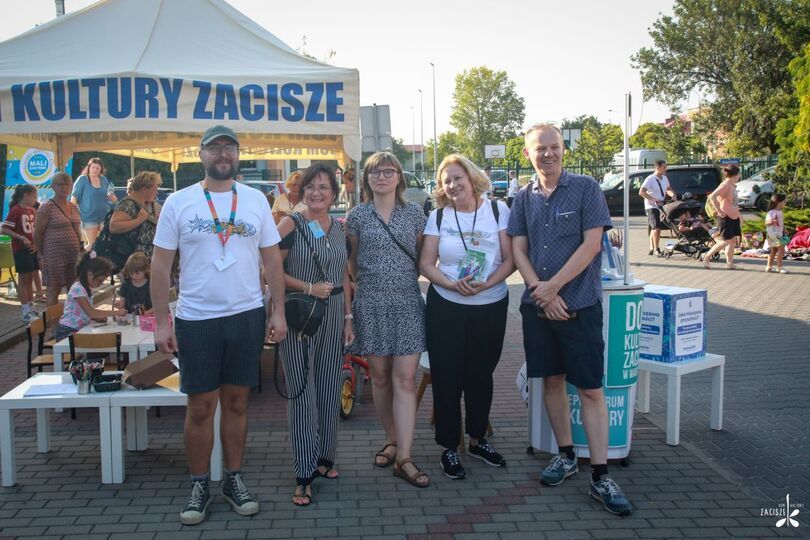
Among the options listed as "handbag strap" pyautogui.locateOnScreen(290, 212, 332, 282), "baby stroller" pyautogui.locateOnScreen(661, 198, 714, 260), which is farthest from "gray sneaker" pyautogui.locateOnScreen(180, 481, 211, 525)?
"baby stroller" pyautogui.locateOnScreen(661, 198, 714, 260)

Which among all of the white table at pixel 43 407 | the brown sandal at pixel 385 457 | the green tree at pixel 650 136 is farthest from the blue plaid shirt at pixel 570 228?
the green tree at pixel 650 136

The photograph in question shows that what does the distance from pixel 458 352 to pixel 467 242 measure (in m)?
0.65

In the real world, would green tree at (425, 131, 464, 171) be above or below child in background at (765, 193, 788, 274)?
above

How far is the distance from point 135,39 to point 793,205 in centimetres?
1547

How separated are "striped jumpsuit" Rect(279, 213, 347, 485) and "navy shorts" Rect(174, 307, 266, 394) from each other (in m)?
0.38

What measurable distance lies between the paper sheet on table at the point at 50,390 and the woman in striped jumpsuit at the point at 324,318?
1432 millimetres

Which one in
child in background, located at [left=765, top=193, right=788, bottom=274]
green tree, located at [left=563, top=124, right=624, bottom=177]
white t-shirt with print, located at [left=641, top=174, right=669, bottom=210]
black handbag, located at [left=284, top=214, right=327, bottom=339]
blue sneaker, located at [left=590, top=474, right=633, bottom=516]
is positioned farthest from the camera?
green tree, located at [left=563, top=124, right=624, bottom=177]

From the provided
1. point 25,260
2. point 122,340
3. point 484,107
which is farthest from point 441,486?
point 484,107

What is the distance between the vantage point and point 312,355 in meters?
4.38

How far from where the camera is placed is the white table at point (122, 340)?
563cm

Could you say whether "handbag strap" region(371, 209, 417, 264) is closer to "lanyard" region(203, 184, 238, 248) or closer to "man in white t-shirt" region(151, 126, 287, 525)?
"man in white t-shirt" region(151, 126, 287, 525)

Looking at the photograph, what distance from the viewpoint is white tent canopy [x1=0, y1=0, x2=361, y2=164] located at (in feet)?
19.5

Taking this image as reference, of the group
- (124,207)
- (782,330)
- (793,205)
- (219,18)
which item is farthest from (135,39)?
(793,205)

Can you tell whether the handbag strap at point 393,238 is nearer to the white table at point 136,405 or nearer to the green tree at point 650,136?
the white table at point 136,405
